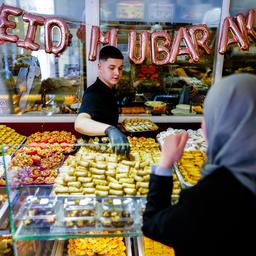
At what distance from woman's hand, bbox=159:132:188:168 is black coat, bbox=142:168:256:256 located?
0.72 ft

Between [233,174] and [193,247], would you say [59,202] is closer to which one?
[193,247]

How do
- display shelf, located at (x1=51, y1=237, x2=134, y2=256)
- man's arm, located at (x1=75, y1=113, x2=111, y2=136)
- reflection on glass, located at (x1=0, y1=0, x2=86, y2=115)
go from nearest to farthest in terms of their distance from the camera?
man's arm, located at (x1=75, y1=113, x2=111, y2=136) → display shelf, located at (x1=51, y1=237, x2=134, y2=256) → reflection on glass, located at (x1=0, y1=0, x2=86, y2=115)

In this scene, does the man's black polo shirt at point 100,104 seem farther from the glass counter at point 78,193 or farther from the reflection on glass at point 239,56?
the reflection on glass at point 239,56

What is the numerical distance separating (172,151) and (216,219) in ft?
1.21

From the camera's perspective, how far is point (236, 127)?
3.31ft

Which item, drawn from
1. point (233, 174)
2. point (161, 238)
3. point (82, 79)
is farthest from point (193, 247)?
point (82, 79)

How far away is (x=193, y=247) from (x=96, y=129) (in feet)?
4.42

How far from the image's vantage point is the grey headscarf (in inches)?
39.4

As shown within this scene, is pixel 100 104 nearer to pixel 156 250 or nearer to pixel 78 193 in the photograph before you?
pixel 78 193

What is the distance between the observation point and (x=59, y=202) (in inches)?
66.8

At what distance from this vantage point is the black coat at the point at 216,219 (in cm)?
102

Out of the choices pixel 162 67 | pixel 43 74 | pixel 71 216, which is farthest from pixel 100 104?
pixel 162 67

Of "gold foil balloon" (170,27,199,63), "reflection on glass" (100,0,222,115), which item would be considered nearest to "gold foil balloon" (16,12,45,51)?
"reflection on glass" (100,0,222,115)

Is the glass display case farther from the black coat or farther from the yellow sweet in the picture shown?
the yellow sweet
